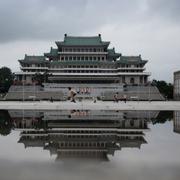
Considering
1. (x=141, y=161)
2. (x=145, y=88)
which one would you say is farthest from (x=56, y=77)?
(x=141, y=161)

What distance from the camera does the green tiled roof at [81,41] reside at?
79.3 metres

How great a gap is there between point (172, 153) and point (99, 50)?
239ft

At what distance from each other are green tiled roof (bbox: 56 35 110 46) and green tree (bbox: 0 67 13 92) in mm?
13569

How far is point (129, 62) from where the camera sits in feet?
260

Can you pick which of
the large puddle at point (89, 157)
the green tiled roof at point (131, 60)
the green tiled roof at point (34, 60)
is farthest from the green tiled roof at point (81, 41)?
the large puddle at point (89, 157)

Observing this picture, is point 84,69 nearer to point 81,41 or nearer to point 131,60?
point 81,41

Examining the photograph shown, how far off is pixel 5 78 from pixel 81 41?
18.6 meters

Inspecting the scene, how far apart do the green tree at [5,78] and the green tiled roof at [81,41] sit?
13.6 metres

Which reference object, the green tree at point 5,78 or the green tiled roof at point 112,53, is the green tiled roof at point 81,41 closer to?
the green tiled roof at point 112,53

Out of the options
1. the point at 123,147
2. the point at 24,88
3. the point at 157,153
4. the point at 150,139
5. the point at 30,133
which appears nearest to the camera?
the point at 157,153

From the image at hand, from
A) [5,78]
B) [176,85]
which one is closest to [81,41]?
[5,78]

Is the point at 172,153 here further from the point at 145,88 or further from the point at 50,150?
the point at 145,88

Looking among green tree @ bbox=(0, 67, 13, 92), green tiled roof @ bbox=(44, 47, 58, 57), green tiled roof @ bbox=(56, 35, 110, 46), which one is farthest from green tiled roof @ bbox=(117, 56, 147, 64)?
green tree @ bbox=(0, 67, 13, 92)

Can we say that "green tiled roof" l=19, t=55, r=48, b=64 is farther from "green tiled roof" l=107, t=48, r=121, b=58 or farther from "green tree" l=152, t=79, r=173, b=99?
"green tree" l=152, t=79, r=173, b=99
